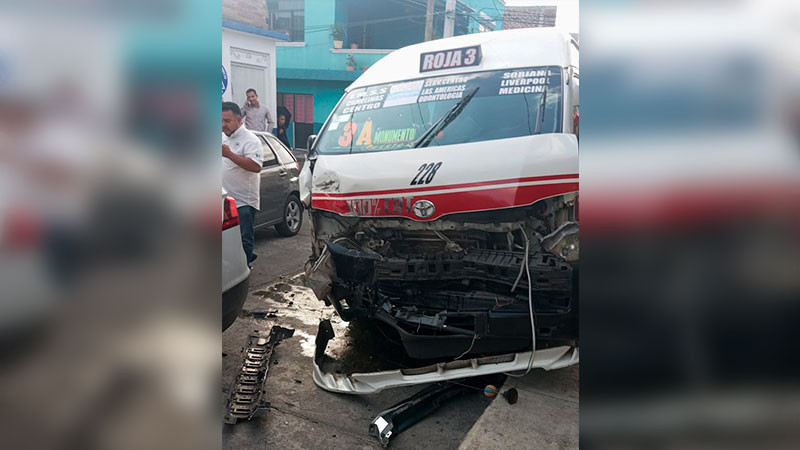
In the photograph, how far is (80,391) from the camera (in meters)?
0.80

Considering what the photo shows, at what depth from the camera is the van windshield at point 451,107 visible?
12.1ft

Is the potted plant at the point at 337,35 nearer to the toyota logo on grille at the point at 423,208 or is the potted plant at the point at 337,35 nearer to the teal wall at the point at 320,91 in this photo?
the teal wall at the point at 320,91

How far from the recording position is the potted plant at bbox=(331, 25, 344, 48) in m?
20.4

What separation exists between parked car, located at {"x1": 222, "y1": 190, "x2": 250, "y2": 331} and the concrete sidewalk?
4.98 ft

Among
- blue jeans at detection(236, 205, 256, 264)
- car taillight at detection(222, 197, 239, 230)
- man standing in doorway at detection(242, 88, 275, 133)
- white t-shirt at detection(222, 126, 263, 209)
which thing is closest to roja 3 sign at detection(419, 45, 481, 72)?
white t-shirt at detection(222, 126, 263, 209)

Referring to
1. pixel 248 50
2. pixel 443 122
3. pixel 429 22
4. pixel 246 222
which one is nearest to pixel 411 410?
pixel 443 122

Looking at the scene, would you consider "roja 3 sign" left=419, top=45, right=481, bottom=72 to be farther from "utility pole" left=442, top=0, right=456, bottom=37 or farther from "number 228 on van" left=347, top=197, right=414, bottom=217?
"utility pole" left=442, top=0, right=456, bottom=37

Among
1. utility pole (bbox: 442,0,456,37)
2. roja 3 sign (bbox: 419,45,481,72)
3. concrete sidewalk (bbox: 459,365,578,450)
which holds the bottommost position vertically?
concrete sidewalk (bbox: 459,365,578,450)

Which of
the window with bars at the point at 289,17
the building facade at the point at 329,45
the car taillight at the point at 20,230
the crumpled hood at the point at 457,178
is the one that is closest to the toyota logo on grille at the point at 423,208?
the crumpled hood at the point at 457,178

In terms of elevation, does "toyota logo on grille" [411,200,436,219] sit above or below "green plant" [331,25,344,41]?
below

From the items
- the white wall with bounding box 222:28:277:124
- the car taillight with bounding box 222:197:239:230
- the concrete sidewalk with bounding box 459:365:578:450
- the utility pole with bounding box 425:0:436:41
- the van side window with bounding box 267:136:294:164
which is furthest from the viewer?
the utility pole with bounding box 425:0:436:41

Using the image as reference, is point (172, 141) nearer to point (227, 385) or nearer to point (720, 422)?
point (720, 422)

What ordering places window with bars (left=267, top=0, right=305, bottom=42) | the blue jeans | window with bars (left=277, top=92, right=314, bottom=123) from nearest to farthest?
the blue jeans, window with bars (left=277, top=92, right=314, bottom=123), window with bars (left=267, top=0, right=305, bottom=42)

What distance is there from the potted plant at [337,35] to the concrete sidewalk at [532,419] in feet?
61.7
